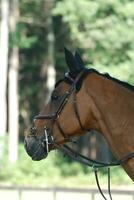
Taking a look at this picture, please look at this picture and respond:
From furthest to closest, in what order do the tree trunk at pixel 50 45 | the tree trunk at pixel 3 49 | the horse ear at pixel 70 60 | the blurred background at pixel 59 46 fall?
1. the tree trunk at pixel 50 45
2. the tree trunk at pixel 3 49
3. the blurred background at pixel 59 46
4. the horse ear at pixel 70 60

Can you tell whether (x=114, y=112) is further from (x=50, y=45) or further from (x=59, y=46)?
(x=59, y=46)

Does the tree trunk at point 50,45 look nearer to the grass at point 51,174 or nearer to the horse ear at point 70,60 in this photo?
the grass at point 51,174

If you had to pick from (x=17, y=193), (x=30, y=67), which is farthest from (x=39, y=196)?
(x=30, y=67)

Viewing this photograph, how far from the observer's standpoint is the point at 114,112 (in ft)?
21.1

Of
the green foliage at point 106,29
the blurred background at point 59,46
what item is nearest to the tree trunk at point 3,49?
the blurred background at point 59,46

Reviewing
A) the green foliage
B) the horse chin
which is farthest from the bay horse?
the green foliage

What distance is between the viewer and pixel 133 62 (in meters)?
29.4

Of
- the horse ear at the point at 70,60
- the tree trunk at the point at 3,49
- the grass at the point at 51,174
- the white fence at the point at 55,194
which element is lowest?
the grass at the point at 51,174

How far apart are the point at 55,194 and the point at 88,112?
8905mm

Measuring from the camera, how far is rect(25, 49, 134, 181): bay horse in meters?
6.42

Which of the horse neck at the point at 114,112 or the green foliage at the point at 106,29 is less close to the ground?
the green foliage at the point at 106,29

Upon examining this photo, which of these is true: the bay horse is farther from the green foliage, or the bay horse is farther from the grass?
the green foliage

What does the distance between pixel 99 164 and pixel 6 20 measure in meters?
24.8

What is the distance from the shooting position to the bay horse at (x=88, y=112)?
6.42 metres
